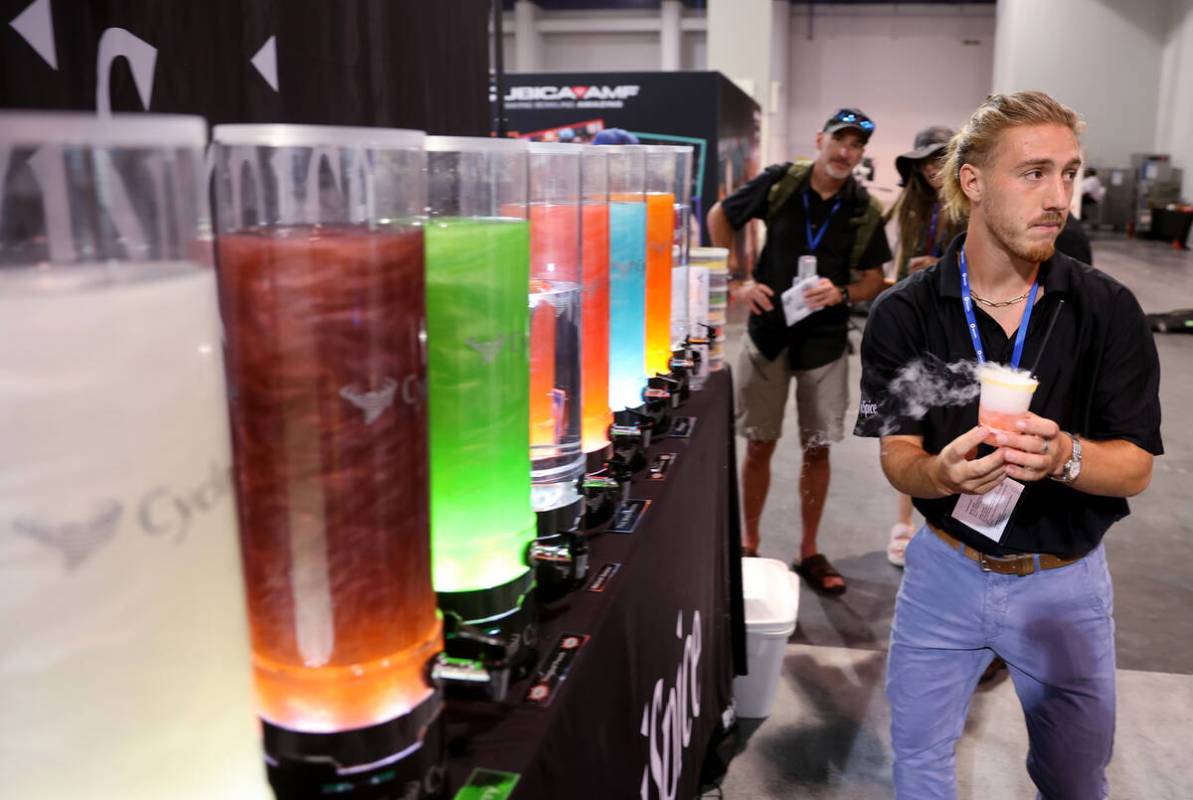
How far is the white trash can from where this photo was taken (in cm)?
253

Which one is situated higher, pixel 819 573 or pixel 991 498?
pixel 991 498

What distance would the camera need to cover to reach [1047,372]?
5.26ft

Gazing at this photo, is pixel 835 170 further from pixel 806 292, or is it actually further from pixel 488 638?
pixel 488 638

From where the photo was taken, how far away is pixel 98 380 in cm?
43

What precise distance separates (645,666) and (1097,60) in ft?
56.0

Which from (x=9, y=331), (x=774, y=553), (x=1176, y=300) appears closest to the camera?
(x=9, y=331)

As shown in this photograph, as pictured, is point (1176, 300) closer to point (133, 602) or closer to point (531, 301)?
point (531, 301)

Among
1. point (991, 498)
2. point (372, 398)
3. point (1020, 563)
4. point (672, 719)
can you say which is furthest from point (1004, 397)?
point (372, 398)

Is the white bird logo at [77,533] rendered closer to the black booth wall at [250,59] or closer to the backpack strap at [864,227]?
the black booth wall at [250,59]

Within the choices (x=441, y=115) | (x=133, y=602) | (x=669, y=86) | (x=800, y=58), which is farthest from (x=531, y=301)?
(x=800, y=58)

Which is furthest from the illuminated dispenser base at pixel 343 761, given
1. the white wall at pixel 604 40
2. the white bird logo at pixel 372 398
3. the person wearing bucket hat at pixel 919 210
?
the white wall at pixel 604 40

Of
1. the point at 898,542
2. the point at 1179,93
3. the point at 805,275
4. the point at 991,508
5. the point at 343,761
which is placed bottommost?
the point at 898,542

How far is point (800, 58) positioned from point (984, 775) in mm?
18766

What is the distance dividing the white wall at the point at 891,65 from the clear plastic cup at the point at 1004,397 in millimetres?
18529
